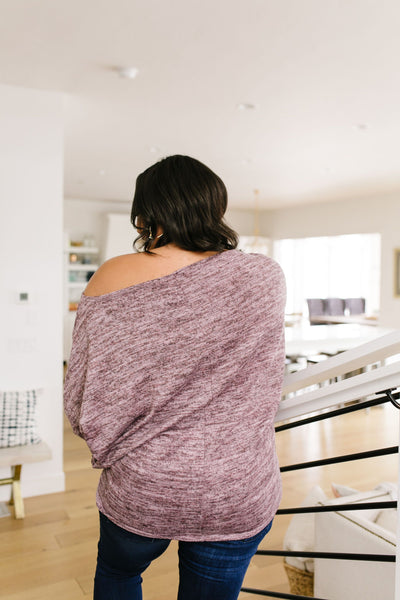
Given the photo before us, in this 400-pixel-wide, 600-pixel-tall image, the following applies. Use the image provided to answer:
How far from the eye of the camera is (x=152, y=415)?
0.91 meters

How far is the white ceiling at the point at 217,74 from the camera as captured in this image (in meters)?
2.38

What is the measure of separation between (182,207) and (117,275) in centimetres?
18

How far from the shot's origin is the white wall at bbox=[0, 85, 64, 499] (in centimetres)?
326

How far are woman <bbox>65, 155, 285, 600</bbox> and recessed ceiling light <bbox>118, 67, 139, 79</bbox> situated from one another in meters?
2.31

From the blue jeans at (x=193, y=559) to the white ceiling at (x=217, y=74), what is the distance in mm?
2124

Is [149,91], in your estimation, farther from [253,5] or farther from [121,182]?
[121,182]

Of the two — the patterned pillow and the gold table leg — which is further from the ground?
the patterned pillow

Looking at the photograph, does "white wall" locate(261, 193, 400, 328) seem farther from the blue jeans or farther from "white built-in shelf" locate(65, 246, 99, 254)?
the blue jeans

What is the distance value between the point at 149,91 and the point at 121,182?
12.8 feet

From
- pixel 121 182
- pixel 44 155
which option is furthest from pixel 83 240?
pixel 44 155

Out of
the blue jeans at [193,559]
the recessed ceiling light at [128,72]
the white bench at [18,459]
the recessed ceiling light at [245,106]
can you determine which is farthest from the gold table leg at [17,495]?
the recessed ceiling light at [245,106]

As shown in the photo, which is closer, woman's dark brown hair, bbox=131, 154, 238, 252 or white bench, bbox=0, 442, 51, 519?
woman's dark brown hair, bbox=131, 154, 238, 252

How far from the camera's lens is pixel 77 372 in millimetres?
993

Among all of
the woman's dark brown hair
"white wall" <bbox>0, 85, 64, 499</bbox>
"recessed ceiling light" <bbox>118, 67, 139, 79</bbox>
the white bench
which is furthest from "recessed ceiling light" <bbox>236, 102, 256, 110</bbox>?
the woman's dark brown hair
